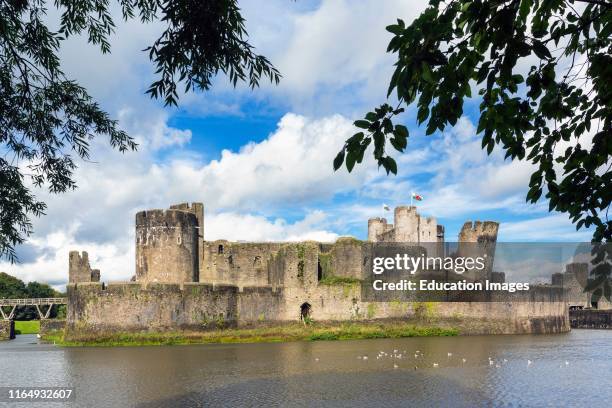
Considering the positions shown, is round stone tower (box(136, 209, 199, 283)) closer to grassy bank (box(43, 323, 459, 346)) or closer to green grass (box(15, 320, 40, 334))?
grassy bank (box(43, 323, 459, 346))

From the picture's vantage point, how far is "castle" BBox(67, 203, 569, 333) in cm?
2944

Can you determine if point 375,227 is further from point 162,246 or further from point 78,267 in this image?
point 78,267

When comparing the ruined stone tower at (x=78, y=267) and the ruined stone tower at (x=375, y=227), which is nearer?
the ruined stone tower at (x=78, y=267)

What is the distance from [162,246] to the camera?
3328 cm

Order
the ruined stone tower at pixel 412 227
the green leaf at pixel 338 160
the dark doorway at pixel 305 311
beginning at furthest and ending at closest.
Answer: the ruined stone tower at pixel 412 227, the dark doorway at pixel 305 311, the green leaf at pixel 338 160

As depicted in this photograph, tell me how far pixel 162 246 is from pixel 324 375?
18099 mm

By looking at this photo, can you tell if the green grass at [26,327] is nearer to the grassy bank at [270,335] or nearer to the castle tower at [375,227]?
Answer: the grassy bank at [270,335]

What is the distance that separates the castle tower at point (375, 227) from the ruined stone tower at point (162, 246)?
60.1 feet

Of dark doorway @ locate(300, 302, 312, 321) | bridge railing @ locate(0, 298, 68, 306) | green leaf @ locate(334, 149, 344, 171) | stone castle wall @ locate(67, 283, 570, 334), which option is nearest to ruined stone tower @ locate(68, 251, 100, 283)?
stone castle wall @ locate(67, 283, 570, 334)

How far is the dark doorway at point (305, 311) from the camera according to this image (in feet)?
110

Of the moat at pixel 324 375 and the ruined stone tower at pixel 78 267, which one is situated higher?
the ruined stone tower at pixel 78 267

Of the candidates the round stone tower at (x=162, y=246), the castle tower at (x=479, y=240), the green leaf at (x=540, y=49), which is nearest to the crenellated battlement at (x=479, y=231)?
the castle tower at (x=479, y=240)

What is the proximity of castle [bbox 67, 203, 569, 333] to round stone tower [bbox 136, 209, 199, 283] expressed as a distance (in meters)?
0.06

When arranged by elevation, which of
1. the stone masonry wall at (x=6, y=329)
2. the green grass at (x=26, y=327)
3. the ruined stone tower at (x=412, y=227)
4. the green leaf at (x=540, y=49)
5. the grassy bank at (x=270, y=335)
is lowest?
the green grass at (x=26, y=327)
